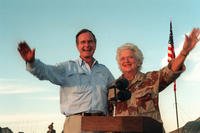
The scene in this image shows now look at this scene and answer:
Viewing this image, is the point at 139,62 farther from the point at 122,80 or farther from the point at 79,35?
the point at 122,80

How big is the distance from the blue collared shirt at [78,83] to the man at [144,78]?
26cm

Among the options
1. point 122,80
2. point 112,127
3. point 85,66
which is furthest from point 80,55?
point 112,127

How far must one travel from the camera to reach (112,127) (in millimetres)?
4043

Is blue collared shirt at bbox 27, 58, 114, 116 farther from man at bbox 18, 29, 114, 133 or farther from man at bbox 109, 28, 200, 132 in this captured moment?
man at bbox 109, 28, 200, 132

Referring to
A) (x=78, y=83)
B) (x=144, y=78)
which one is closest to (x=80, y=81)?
(x=78, y=83)

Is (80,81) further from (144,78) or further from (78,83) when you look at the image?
(144,78)

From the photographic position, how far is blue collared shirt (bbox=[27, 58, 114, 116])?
6.48 meters

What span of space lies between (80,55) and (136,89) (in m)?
0.98

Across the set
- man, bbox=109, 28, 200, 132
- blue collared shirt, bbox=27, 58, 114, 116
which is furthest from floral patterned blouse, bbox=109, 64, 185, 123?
blue collared shirt, bbox=27, 58, 114, 116

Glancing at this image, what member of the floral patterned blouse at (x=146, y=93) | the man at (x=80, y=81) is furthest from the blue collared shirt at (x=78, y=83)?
the floral patterned blouse at (x=146, y=93)

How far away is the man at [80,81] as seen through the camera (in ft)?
21.2

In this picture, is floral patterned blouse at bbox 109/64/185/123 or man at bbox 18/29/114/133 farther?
floral patterned blouse at bbox 109/64/185/123

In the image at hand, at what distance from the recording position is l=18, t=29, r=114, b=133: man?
645cm

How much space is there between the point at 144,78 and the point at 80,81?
97cm
